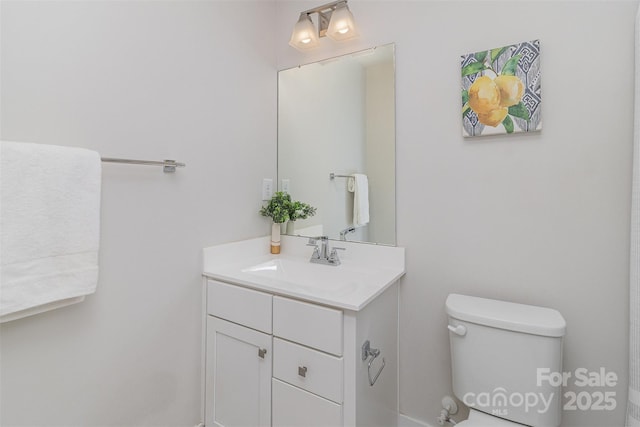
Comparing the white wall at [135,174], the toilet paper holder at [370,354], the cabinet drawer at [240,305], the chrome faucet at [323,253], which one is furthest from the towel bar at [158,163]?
the toilet paper holder at [370,354]

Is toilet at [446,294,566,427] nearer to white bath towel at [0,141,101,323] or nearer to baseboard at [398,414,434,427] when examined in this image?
baseboard at [398,414,434,427]

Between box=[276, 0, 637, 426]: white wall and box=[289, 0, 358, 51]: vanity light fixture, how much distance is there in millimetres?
99

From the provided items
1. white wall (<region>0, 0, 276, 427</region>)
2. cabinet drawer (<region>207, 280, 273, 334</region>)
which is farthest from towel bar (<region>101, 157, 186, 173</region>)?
cabinet drawer (<region>207, 280, 273, 334</region>)

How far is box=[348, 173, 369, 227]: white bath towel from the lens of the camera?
1.56m

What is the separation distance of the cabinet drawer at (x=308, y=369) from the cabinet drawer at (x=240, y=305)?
0.11 meters

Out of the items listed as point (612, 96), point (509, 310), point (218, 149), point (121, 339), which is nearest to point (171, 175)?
point (218, 149)

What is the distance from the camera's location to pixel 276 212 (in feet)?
5.61

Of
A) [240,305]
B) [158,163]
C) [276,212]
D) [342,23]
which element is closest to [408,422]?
[240,305]

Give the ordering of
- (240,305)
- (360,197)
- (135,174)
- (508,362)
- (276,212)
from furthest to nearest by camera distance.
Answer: (276,212)
(360,197)
(240,305)
(135,174)
(508,362)

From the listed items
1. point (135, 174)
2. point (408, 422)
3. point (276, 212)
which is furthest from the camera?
point (276, 212)

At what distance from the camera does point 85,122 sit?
1.05 m

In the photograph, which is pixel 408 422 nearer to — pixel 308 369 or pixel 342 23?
pixel 308 369

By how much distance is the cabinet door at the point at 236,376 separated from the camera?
1.22m

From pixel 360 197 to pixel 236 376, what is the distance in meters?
1.00
